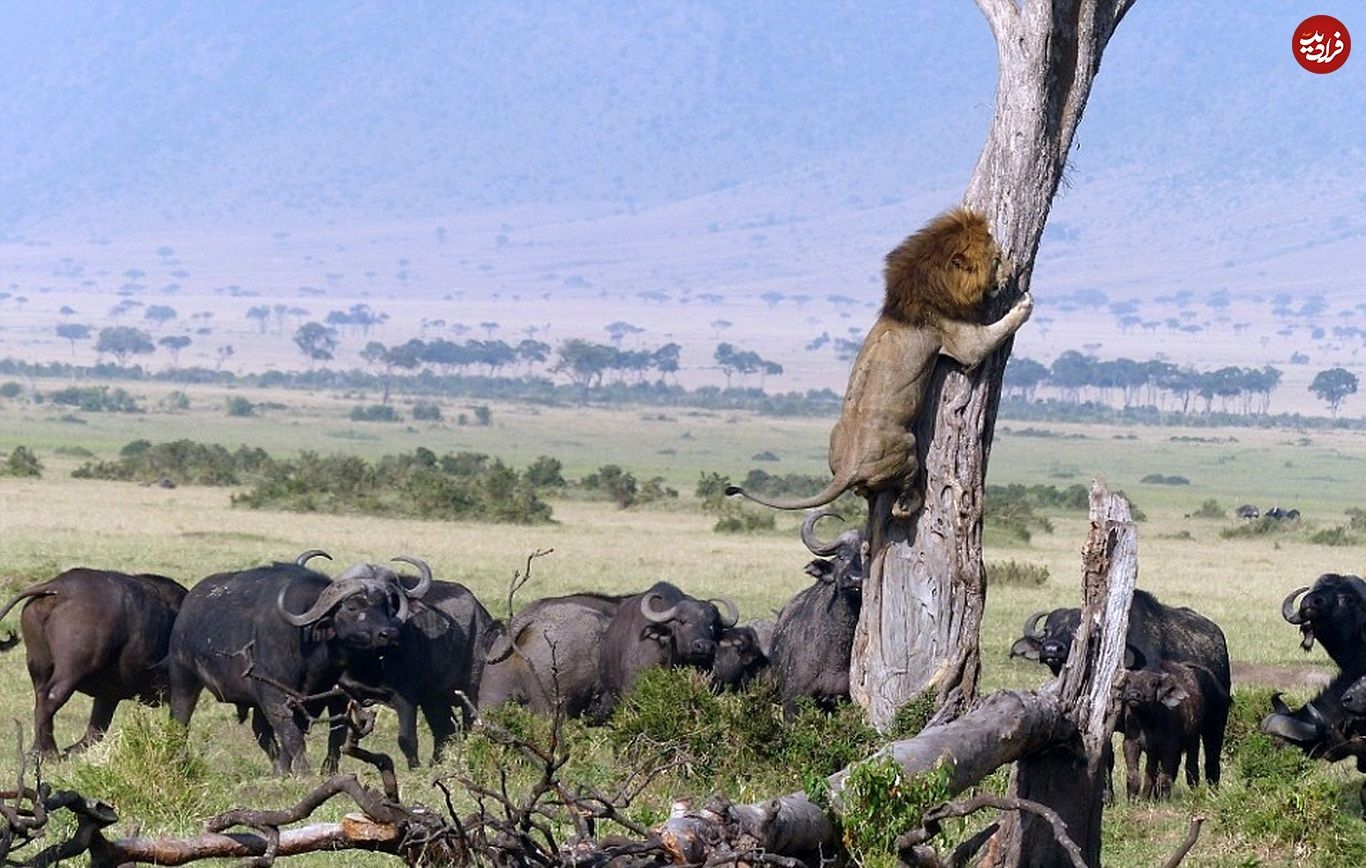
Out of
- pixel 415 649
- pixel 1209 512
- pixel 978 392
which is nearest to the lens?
pixel 978 392

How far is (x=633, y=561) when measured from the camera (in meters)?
28.0

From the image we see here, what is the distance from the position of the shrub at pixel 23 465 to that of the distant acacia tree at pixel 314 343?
123m

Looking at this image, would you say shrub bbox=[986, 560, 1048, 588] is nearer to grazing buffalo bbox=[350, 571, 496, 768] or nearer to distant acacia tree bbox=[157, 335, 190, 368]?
grazing buffalo bbox=[350, 571, 496, 768]

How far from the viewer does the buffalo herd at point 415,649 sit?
12.5m

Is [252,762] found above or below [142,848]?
below

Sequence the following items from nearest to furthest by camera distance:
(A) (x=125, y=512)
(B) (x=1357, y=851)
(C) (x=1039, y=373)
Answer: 1. (B) (x=1357, y=851)
2. (A) (x=125, y=512)
3. (C) (x=1039, y=373)

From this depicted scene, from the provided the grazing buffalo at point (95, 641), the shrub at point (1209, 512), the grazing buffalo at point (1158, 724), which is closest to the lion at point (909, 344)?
the grazing buffalo at point (1158, 724)

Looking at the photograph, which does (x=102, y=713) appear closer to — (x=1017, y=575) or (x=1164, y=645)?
(x=1164, y=645)

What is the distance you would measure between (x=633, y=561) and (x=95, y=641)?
15298 millimetres

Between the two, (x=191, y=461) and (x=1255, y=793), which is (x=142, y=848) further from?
(x=191, y=461)

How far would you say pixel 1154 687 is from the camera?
1178 cm

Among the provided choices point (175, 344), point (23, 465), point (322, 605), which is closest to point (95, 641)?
point (322, 605)

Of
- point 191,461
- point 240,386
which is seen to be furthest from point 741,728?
point 240,386

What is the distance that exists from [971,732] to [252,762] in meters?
6.45
